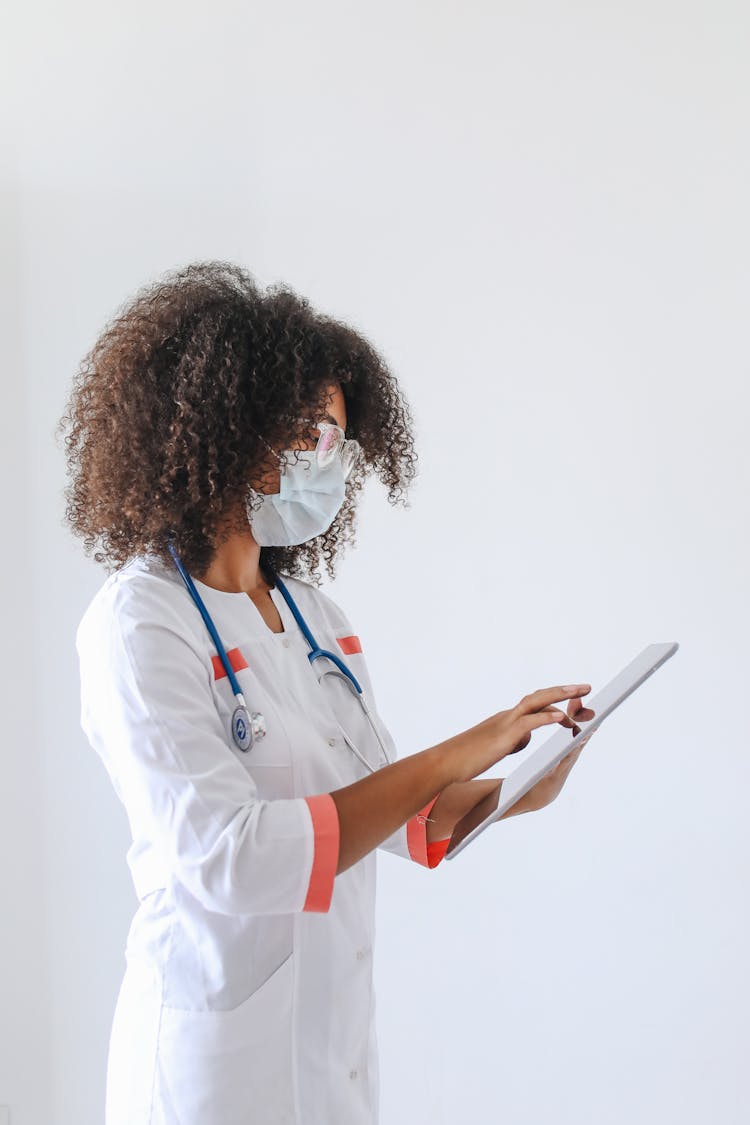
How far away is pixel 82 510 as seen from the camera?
1333 millimetres

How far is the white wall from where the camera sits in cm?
207

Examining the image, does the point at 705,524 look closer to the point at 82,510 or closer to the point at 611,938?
the point at 611,938

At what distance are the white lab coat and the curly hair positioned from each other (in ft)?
0.23

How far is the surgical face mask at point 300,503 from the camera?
1275 millimetres

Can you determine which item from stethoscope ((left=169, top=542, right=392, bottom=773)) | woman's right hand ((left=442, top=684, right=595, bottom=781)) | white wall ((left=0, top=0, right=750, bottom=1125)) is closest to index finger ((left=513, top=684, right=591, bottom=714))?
woman's right hand ((left=442, top=684, right=595, bottom=781))

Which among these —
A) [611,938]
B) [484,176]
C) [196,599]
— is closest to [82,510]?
[196,599]

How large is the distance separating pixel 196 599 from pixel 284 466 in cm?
19

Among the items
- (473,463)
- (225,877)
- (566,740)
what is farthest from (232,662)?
(473,463)

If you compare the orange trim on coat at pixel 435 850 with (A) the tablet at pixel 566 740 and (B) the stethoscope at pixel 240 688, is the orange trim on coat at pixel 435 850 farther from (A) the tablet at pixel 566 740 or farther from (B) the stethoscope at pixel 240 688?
(A) the tablet at pixel 566 740

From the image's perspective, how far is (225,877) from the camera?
1020 mm

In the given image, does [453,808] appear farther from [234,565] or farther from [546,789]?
[234,565]

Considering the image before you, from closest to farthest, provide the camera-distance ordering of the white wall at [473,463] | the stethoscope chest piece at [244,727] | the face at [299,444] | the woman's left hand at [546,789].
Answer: the stethoscope chest piece at [244,727] → the face at [299,444] → the woman's left hand at [546,789] → the white wall at [473,463]

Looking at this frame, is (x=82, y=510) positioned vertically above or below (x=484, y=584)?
above

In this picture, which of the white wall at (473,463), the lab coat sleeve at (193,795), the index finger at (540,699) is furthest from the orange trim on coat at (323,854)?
the white wall at (473,463)
